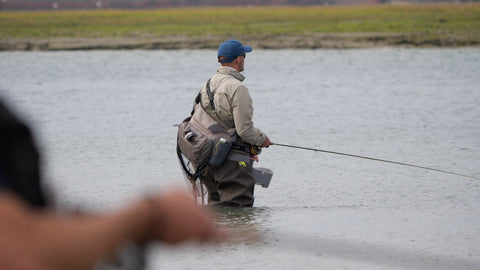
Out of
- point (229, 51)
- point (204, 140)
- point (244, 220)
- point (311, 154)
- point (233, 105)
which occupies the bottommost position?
point (311, 154)

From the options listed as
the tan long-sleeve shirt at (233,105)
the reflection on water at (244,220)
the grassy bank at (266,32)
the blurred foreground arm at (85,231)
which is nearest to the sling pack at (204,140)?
the tan long-sleeve shirt at (233,105)

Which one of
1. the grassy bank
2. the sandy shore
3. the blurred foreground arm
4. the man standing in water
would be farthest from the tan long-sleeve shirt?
the grassy bank

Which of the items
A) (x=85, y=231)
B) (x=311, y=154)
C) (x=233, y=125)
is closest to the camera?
(x=85, y=231)

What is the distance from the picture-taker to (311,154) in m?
10.0

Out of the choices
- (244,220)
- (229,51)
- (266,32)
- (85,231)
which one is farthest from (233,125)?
(266,32)

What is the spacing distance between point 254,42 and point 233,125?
30.1 meters

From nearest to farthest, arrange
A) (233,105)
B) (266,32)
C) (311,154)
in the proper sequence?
(233,105) < (311,154) < (266,32)

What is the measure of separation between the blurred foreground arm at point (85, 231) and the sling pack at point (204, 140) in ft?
15.5

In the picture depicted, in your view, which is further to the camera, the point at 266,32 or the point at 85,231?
the point at 266,32

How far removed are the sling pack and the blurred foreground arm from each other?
15.5ft

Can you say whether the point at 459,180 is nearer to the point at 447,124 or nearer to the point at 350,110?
the point at 447,124

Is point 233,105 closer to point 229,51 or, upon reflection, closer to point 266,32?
point 229,51

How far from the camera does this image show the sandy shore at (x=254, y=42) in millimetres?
34281

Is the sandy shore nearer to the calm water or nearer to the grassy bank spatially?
the grassy bank
